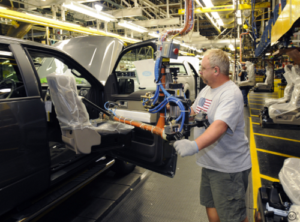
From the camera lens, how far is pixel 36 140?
1866 mm

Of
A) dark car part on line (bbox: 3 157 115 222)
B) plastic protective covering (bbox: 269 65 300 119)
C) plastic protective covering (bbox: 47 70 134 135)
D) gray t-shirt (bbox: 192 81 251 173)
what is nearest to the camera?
gray t-shirt (bbox: 192 81 251 173)

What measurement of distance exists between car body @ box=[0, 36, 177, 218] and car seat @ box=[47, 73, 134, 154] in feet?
0.44

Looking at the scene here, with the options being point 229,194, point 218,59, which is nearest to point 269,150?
point 229,194

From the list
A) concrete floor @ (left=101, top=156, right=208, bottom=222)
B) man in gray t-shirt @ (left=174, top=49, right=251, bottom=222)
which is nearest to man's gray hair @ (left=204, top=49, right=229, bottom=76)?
man in gray t-shirt @ (left=174, top=49, right=251, bottom=222)

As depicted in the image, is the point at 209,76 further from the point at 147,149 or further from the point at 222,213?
the point at 147,149

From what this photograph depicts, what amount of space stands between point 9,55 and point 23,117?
703mm

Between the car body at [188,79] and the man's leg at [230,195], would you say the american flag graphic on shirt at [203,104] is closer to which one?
the man's leg at [230,195]

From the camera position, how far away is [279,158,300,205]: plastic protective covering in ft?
5.64

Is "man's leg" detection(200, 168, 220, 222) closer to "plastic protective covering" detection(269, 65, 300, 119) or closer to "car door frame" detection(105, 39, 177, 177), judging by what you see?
"car door frame" detection(105, 39, 177, 177)

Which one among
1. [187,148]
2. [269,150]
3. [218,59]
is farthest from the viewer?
[269,150]

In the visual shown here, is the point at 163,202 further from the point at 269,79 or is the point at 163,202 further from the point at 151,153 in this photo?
the point at 269,79

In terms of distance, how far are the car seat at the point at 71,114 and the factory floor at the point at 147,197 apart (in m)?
0.82

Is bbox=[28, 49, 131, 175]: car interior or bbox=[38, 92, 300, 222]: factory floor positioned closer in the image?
bbox=[28, 49, 131, 175]: car interior

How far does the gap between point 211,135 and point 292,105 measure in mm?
4158
